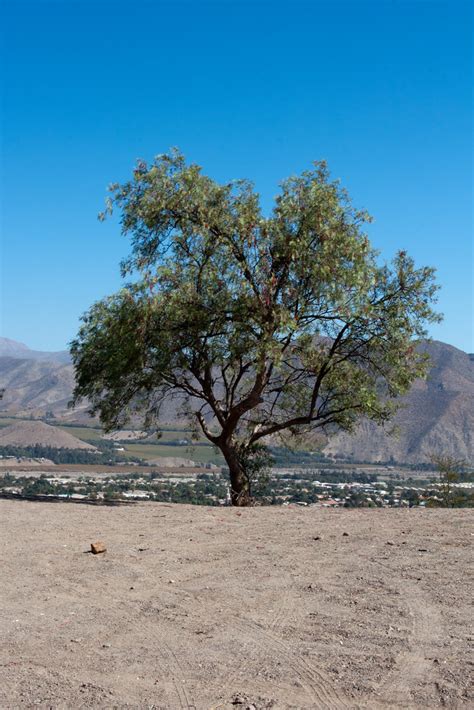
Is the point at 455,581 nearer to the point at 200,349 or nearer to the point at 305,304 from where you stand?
the point at 305,304

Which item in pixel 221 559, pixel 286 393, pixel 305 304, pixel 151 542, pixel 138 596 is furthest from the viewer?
pixel 286 393

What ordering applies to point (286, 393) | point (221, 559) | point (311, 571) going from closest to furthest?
point (311, 571), point (221, 559), point (286, 393)

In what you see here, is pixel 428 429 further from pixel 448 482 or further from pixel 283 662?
pixel 283 662

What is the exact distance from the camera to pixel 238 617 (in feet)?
25.6

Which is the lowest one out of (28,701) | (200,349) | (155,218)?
(28,701)

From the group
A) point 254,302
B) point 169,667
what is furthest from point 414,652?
point 254,302

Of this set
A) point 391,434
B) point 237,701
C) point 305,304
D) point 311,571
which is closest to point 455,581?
point 311,571

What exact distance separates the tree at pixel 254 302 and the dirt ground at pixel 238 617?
604cm

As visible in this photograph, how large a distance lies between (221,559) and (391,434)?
1198cm

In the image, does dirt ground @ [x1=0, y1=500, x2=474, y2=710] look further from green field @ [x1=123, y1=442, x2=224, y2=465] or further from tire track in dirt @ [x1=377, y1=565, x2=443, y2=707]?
green field @ [x1=123, y1=442, x2=224, y2=465]

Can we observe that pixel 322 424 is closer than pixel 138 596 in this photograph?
No

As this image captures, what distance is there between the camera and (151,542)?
12133 mm

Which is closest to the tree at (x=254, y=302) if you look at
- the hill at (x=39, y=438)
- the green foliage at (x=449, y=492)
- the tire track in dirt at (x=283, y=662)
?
the green foliage at (x=449, y=492)

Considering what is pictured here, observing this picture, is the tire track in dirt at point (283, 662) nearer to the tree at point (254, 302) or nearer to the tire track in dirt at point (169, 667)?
the tire track in dirt at point (169, 667)
